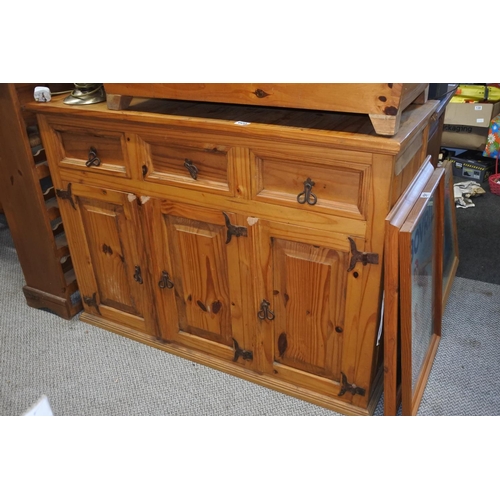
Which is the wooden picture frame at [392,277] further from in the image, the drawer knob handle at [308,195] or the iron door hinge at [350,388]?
the drawer knob handle at [308,195]

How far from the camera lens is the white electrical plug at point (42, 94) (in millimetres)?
1680

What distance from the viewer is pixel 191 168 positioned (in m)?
1.53

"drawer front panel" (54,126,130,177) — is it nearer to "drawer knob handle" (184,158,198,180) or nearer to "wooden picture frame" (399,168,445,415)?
"drawer knob handle" (184,158,198,180)

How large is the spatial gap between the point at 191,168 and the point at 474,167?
2617 mm

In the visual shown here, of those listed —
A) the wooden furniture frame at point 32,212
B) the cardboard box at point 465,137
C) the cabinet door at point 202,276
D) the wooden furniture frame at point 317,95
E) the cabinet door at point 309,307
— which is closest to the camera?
the wooden furniture frame at point 317,95

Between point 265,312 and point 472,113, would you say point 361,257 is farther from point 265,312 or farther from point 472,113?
point 472,113

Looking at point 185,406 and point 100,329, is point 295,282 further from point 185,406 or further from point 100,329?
point 100,329

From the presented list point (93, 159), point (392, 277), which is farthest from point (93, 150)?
point (392, 277)

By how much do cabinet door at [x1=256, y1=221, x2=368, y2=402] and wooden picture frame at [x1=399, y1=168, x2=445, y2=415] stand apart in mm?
139

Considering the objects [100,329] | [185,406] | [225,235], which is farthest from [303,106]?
[100,329]

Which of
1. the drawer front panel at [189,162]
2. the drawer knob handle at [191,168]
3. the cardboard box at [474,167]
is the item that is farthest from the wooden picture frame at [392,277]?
the cardboard box at [474,167]

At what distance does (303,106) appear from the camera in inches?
50.8

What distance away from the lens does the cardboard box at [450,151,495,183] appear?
3416mm

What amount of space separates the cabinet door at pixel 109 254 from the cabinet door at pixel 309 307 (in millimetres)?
521
